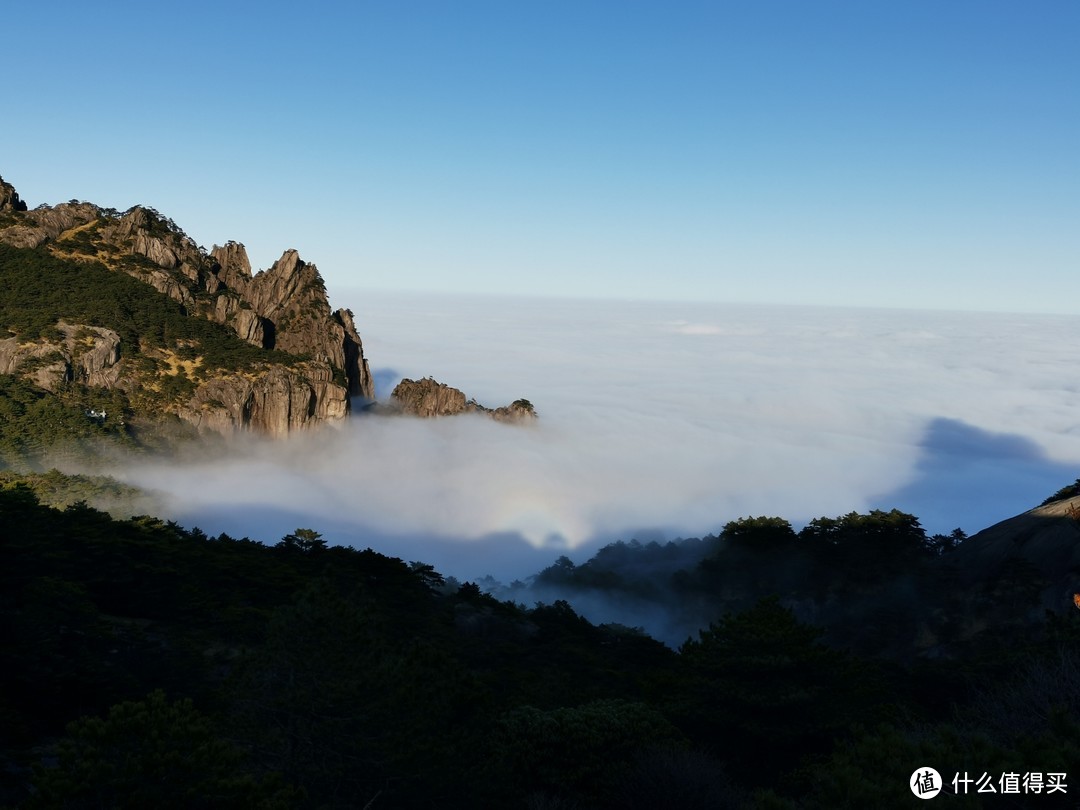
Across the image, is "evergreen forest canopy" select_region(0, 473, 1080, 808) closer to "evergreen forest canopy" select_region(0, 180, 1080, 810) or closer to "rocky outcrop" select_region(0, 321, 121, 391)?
"evergreen forest canopy" select_region(0, 180, 1080, 810)

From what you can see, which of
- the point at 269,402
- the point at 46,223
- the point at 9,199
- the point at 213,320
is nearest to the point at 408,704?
the point at 269,402

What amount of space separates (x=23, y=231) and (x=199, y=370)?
1671 inches

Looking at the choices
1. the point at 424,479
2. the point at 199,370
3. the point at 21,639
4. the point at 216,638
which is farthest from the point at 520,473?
the point at 21,639

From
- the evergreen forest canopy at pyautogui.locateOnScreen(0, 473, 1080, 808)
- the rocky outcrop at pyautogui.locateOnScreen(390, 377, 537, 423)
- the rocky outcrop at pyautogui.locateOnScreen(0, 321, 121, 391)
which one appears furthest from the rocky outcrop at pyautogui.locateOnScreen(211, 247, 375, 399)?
the evergreen forest canopy at pyautogui.locateOnScreen(0, 473, 1080, 808)

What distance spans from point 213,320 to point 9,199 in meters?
44.5

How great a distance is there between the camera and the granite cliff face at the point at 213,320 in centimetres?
11050

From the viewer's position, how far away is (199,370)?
12156 cm

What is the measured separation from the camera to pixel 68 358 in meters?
106

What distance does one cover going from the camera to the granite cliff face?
110 metres

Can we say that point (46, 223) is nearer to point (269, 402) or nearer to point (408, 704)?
point (269, 402)

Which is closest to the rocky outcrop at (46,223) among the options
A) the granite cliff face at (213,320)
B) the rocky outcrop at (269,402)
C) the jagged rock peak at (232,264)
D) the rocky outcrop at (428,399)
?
the granite cliff face at (213,320)

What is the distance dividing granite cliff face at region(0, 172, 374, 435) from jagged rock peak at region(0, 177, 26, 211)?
0.19m

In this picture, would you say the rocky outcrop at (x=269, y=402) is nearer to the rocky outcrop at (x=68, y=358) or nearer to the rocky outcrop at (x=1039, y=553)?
the rocky outcrop at (x=68, y=358)

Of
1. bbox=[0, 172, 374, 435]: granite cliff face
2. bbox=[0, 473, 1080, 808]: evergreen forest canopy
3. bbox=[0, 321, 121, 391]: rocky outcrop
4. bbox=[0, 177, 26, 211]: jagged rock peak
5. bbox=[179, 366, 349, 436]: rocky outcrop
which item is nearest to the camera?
bbox=[0, 473, 1080, 808]: evergreen forest canopy
